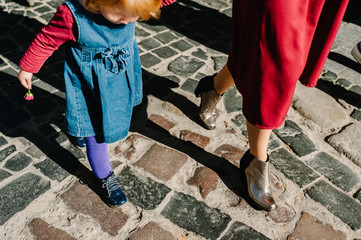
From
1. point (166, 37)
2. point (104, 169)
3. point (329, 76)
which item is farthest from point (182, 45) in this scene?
point (104, 169)

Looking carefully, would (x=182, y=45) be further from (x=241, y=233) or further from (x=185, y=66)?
(x=241, y=233)

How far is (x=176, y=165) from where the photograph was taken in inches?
99.4

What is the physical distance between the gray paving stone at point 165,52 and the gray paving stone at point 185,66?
0.35 feet

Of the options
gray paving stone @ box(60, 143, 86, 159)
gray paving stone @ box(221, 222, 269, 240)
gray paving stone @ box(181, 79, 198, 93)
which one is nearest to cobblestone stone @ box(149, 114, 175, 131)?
gray paving stone @ box(181, 79, 198, 93)

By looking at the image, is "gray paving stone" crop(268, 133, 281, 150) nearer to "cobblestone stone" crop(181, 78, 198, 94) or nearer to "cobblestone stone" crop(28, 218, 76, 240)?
"cobblestone stone" crop(181, 78, 198, 94)

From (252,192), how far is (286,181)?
0.34 m

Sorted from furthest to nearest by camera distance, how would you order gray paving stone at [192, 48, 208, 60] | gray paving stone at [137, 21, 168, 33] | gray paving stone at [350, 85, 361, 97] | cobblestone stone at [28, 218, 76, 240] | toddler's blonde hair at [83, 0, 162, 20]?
gray paving stone at [137, 21, 168, 33], gray paving stone at [192, 48, 208, 60], gray paving stone at [350, 85, 361, 97], cobblestone stone at [28, 218, 76, 240], toddler's blonde hair at [83, 0, 162, 20]

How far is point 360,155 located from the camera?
9.00ft

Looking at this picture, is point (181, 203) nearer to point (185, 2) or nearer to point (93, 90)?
point (93, 90)

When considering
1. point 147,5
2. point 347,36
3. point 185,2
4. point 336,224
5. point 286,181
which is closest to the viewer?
point 147,5

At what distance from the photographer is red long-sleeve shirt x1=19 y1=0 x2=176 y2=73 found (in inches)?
64.1

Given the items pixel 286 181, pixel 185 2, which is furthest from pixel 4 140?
pixel 185 2

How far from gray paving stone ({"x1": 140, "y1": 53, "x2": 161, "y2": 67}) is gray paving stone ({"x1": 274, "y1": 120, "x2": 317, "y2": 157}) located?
4.57 ft

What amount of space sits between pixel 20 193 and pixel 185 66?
196 cm
